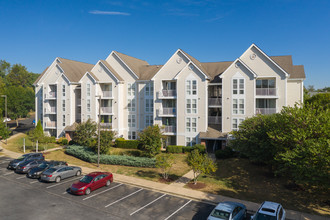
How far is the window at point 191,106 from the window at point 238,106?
17.8 ft

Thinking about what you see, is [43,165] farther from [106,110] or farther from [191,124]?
[191,124]

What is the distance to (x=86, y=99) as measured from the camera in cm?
4244

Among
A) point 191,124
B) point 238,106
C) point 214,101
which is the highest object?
point 214,101

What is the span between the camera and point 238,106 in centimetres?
3388

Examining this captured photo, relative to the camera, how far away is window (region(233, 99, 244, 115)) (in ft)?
111

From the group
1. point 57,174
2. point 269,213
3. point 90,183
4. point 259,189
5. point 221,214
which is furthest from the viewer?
point 57,174

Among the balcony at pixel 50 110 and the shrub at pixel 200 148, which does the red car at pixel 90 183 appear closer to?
the shrub at pixel 200 148

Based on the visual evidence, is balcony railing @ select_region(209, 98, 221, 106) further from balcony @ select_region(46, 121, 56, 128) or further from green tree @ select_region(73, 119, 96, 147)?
balcony @ select_region(46, 121, 56, 128)

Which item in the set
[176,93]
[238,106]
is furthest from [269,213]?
[176,93]

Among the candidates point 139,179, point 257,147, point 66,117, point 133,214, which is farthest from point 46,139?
point 257,147

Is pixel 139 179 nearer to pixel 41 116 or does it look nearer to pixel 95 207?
pixel 95 207

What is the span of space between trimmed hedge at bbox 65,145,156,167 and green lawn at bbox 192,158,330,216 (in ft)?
23.5

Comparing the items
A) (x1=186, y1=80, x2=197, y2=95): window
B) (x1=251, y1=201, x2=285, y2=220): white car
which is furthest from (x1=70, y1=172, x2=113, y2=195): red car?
(x1=186, y1=80, x2=197, y2=95): window

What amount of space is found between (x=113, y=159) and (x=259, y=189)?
1678cm
